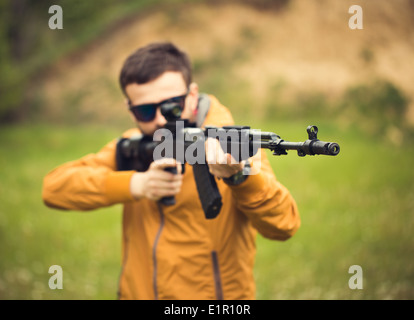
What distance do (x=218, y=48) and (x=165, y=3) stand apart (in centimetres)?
435

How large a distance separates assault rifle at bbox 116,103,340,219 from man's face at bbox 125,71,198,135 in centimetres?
11

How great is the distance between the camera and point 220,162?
7.95 feet

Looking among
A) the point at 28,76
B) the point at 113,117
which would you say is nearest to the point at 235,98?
the point at 113,117

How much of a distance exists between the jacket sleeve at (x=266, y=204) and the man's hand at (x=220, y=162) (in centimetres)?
13

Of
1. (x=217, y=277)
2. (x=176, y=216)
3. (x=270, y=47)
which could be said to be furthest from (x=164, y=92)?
(x=270, y=47)

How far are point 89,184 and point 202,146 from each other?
48.1 inches

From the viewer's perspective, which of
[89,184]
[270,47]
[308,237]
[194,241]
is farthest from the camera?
[270,47]

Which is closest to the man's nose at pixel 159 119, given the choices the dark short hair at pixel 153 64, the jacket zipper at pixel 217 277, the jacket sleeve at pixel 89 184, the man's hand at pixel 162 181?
the dark short hair at pixel 153 64

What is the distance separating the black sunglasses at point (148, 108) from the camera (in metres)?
3.14

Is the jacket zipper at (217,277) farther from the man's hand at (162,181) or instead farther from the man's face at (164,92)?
the man's face at (164,92)

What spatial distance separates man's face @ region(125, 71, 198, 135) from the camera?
3221mm

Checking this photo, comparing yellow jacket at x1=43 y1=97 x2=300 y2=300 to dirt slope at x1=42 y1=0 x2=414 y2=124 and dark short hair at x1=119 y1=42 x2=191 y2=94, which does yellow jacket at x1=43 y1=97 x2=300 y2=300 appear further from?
dirt slope at x1=42 y1=0 x2=414 y2=124

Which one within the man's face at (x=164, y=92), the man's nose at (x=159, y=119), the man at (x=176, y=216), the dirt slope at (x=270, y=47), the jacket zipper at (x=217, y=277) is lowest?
the jacket zipper at (x=217, y=277)

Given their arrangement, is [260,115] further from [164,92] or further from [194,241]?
[194,241]
